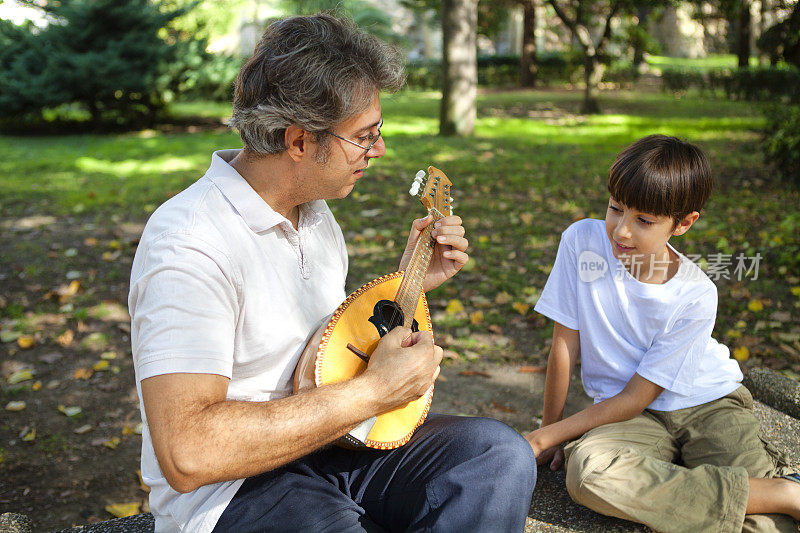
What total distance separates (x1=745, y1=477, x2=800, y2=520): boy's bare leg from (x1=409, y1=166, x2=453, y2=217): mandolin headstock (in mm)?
1487

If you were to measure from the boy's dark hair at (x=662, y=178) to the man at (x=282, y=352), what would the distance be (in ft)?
3.24

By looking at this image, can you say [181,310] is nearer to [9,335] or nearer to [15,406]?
[15,406]

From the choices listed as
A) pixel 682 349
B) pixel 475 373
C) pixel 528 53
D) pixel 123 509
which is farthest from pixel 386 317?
pixel 528 53

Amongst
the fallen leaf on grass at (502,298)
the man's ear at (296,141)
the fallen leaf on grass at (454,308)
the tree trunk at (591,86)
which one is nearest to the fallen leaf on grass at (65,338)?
the fallen leaf on grass at (454,308)

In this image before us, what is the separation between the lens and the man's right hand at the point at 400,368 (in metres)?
1.90

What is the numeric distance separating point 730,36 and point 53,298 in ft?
130

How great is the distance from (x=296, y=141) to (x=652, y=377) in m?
1.57

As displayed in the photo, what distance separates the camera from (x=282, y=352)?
1978 millimetres

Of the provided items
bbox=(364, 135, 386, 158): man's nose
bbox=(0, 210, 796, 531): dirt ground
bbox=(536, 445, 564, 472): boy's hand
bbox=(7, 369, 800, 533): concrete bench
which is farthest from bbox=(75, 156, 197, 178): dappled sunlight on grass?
bbox=(536, 445, 564, 472): boy's hand

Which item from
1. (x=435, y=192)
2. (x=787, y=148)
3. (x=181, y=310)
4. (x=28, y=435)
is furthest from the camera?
(x=787, y=148)

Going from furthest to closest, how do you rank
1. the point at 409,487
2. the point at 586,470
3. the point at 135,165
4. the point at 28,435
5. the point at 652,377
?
the point at 135,165 < the point at 28,435 < the point at 652,377 < the point at 586,470 < the point at 409,487

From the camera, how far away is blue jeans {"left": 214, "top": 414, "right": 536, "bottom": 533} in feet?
6.01

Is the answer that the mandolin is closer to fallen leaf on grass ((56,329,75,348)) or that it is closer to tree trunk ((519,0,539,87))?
fallen leaf on grass ((56,329,75,348))

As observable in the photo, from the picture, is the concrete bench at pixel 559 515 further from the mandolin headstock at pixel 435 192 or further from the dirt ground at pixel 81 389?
the mandolin headstock at pixel 435 192
